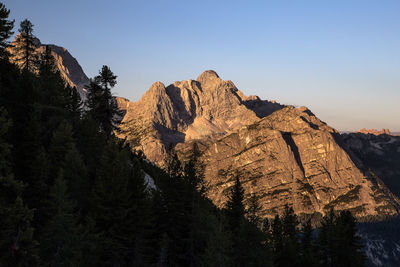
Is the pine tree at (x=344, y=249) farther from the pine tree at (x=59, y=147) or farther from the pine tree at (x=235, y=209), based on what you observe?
the pine tree at (x=59, y=147)

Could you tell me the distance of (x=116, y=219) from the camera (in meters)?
40.4

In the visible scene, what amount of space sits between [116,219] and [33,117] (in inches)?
625

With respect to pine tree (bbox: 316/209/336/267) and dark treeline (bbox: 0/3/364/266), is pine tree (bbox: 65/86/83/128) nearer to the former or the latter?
dark treeline (bbox: 0/3/364/266)

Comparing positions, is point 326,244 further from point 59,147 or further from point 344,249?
point 59,147

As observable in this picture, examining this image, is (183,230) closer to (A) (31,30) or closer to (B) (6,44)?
(B) (6,44)

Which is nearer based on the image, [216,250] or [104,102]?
[216,250]

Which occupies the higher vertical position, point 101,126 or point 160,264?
point 101,126

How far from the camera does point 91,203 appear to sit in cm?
4222

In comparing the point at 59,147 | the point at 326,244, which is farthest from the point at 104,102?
the point at 326,244

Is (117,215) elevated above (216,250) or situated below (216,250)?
above

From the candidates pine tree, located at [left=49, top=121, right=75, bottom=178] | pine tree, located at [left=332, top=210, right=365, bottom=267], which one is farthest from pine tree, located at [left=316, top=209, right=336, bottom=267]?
pine tree, located at [left=49, top=121, right=75, bottom=178]

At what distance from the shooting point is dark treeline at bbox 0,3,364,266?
3281 centimetres

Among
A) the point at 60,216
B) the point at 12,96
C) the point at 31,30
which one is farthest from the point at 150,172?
the point at 60,216

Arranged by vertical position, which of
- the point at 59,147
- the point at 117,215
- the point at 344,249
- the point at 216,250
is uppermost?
the point at 59,147
